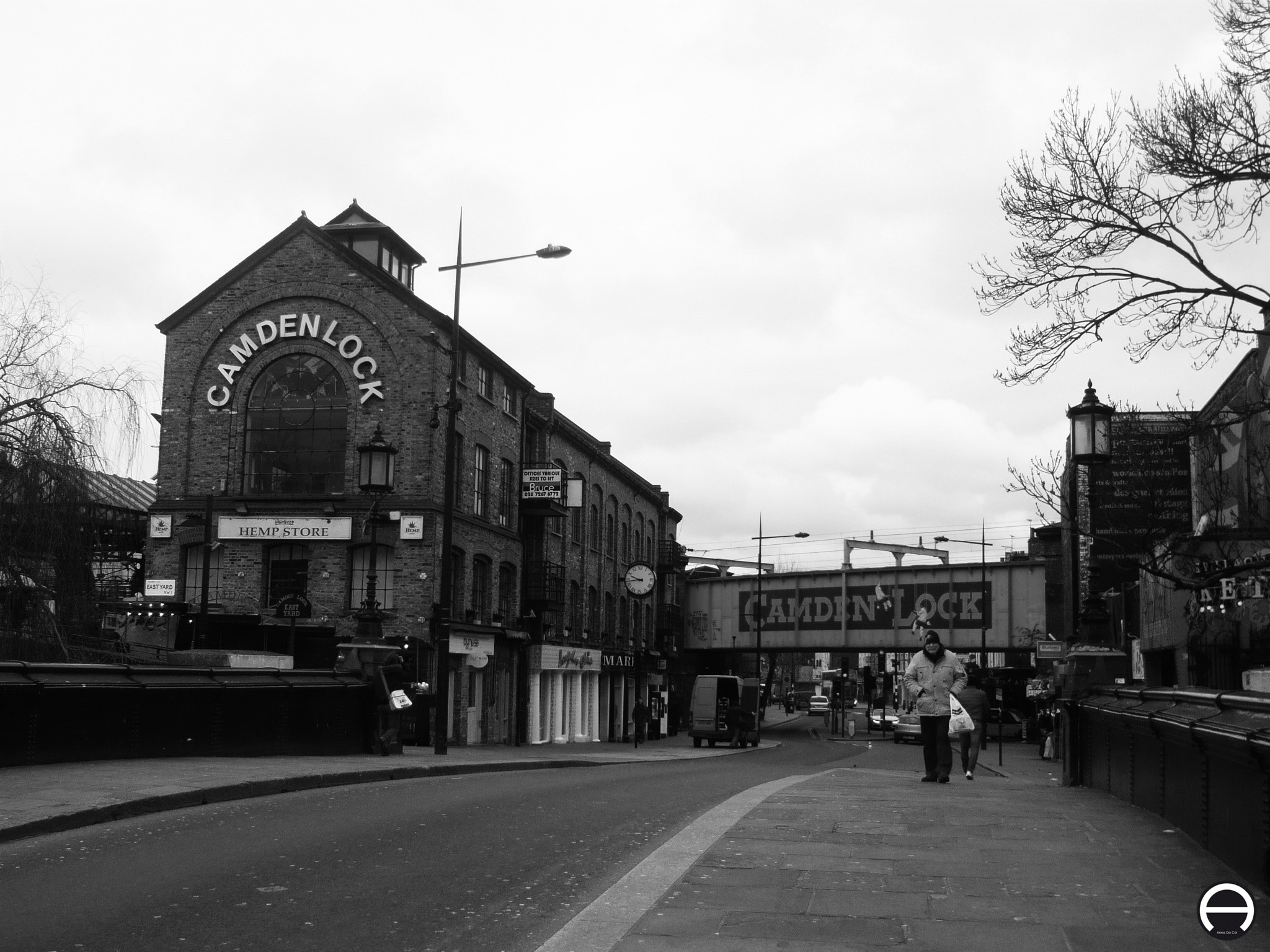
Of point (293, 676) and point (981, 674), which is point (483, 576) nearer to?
point (293, 676)

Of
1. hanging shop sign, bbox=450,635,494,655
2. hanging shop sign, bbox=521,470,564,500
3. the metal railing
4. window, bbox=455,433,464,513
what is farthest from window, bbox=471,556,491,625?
the metal railing

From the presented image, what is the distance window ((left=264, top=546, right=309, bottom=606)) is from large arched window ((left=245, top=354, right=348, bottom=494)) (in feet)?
5.35

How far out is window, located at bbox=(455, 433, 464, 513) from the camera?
35.4 meters

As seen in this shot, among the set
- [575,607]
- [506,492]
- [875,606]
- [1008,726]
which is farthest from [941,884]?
[1008,726]

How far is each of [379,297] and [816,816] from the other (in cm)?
2697

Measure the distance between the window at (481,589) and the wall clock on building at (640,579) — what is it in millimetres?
14287

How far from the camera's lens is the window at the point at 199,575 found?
3391cm

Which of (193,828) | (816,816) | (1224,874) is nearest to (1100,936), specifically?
(1224,874)

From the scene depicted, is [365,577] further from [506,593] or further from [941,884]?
[941,884]

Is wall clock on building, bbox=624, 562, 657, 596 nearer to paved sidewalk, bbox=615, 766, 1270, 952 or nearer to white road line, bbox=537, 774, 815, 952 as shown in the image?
paved sidewalk, bbox=615, 766, 1270, 952

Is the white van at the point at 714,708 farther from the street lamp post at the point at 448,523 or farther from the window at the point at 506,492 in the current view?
the street lamp post at the point at 448,523

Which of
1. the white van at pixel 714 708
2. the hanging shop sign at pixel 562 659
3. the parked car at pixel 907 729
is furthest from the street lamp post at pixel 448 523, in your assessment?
the parked car at pixel 907 729

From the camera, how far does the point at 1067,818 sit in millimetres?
10344

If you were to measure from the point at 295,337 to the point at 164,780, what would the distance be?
23324 millimetres
